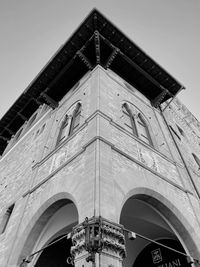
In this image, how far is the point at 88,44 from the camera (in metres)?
9.13

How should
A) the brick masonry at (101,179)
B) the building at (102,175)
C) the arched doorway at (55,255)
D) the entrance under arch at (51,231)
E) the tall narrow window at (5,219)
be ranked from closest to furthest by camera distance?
the building at (102,175)
the brick masonry at (101,179)
the entrance under arch at (51,231)
the tall narrow window at (5,219)
the arched doorway at (55,255)

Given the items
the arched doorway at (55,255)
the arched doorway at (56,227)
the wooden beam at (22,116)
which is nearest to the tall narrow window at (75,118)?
the arched doorway at (56,227)

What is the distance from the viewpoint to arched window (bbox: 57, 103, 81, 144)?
7.72 m

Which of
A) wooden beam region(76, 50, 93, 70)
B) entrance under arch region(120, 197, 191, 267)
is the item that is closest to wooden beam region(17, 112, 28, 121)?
wooden beam region(76, 50, 93, 70)

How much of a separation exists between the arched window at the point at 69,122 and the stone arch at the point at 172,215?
325 cm

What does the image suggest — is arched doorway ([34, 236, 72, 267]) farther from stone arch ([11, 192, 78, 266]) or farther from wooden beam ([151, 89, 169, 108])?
wooden beam ([151, 89, 169, 108])

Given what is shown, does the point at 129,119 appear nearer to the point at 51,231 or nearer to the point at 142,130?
the point at 142,130

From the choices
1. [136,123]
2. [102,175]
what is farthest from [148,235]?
[102,175]

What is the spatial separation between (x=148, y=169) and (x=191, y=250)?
199 centimetres

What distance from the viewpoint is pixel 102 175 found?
4.47m

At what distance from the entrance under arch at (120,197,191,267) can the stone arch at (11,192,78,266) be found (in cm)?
188

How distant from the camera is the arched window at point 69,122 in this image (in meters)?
7.72

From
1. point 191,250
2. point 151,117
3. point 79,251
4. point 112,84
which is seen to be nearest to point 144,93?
point 151,117

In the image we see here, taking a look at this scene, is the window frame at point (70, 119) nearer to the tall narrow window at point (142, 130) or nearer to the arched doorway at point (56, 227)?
the tall narrow window at point (142, 130)
